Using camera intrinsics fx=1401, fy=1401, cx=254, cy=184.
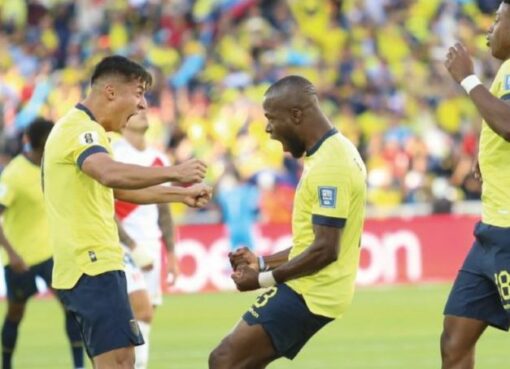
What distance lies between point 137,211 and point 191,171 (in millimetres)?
4812

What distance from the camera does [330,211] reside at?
809 cm

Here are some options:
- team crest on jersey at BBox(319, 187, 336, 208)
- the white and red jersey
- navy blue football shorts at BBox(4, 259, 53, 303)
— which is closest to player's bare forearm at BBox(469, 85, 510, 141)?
team crest on jersey at BBox(319, 187, 336, 208)

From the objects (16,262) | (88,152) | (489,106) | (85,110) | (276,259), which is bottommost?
(16,262)

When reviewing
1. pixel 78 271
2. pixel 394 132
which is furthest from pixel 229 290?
pixel 78 271

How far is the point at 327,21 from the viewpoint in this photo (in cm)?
2905

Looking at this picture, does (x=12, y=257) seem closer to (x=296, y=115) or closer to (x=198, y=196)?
(x=198, y=196)

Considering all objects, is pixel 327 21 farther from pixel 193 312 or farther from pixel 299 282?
pixel 299 282

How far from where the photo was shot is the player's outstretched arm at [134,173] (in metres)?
Answer: 7.88

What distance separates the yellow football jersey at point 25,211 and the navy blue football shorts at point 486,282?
547 cm

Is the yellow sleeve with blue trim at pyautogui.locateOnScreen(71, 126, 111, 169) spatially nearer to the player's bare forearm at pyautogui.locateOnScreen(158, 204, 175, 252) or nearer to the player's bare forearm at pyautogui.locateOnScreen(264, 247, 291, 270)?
the player's bare forearm at pyautogui.locateOnScreen(264, 247, 291, 270)

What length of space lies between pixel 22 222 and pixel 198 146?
11.7 meters

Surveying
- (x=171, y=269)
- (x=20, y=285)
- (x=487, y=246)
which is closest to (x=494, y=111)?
(x=487, y=246)

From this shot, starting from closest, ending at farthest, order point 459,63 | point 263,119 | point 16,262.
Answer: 1. point 459,63
2. point 16,262
3. point 263,119

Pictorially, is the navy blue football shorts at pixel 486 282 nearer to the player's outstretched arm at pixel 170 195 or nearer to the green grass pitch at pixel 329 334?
the player's outstretched arm at pixel 170 195
